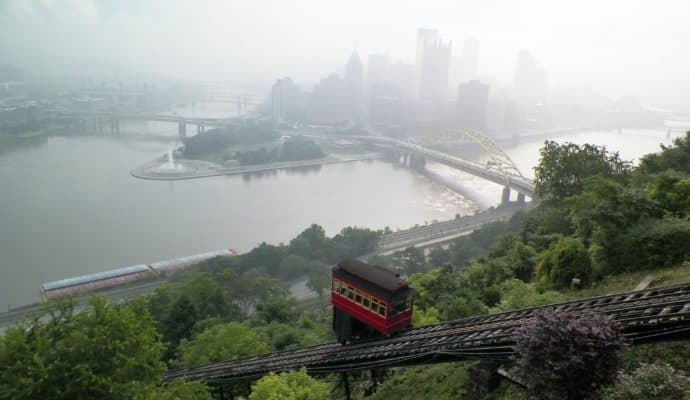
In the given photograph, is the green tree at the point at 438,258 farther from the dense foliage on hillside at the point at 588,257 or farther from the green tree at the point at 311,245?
the dense foliage on hillside at the point at 588,257

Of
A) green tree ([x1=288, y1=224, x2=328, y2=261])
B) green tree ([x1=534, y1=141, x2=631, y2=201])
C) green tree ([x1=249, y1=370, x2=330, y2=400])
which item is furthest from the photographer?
green tree ([x1=288, y1=224, x2=328, y2=261])

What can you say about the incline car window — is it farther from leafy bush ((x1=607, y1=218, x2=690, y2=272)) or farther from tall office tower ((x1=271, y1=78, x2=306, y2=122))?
tall office tower ((x1=271, y1=78, x2=306, y2=122))

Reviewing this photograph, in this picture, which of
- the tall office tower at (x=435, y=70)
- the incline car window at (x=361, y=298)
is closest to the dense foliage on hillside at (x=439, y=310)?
the incline car window at (x=361, y=298)

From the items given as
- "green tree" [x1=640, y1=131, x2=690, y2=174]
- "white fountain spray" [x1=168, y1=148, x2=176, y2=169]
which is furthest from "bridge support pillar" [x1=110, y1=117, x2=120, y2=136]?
"green tree" [x1=640, y1=131, x2=690, y2=174]

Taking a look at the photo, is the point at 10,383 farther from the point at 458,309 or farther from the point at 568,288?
the point at 568,288

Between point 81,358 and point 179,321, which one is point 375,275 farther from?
point 179,321

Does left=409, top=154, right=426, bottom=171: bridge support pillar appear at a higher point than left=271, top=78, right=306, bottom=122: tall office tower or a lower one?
lower

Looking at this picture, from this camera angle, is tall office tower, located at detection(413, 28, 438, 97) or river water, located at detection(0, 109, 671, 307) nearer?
river water, located at detection(0, 109, 671, 307)

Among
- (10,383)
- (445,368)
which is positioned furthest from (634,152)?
(10,383)
